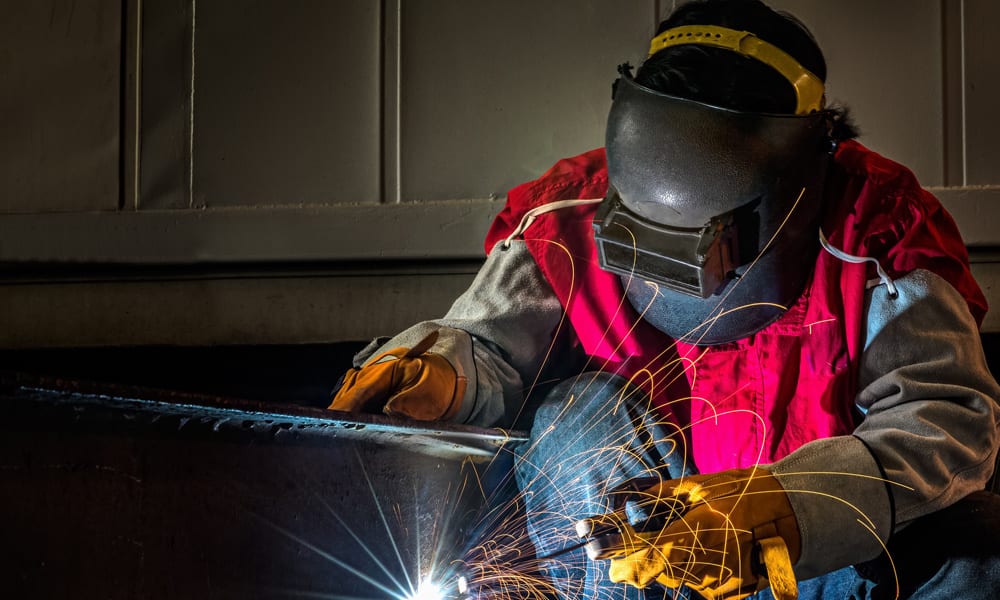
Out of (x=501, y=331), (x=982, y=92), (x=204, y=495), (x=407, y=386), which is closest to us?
(x=204, y=495)

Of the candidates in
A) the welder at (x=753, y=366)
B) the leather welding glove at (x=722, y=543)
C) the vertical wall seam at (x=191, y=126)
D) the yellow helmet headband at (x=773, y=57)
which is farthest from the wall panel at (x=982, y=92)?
the vertical wall seam at (x=191, y=126)

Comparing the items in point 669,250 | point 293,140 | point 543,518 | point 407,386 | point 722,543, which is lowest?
point 543,518

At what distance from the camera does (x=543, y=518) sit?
68.3 inches

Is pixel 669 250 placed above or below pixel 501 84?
below

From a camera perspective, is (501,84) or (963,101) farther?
(501,84)

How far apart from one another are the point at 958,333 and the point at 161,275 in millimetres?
2476

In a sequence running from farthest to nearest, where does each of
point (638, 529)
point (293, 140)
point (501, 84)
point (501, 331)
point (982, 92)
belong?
point (293, 140)
point (501, 84)
point (982, 92)
point (501, 331)
point (638, 529)

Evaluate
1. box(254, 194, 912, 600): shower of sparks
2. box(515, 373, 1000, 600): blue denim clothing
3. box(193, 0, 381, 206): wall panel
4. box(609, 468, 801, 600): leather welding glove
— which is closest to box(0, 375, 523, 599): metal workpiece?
box(254, 194, 912, 600): shower of sparks

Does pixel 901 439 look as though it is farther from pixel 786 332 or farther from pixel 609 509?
pixel 609 509

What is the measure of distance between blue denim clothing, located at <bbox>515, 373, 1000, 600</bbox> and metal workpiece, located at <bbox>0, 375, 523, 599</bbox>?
22 cm

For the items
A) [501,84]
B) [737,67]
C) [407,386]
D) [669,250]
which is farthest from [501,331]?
[501,84]

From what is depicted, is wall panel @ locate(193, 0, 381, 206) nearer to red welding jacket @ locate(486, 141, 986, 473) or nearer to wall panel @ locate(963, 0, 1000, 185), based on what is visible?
red welding jacket @ locate(486, 141, 986, 473)

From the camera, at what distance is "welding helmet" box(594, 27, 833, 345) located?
1.59 meters

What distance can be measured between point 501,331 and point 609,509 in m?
0.61
